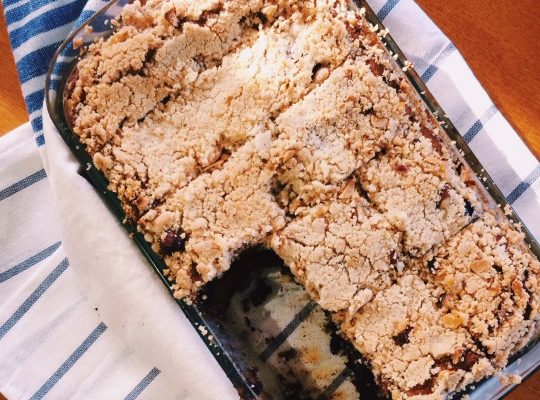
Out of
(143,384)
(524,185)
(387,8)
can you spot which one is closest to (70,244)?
(143,384)

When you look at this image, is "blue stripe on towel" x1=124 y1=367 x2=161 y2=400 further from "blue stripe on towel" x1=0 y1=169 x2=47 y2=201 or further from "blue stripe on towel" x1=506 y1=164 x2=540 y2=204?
"blue stripe on towel" x1=506 y1=164 x2=540 y2=204

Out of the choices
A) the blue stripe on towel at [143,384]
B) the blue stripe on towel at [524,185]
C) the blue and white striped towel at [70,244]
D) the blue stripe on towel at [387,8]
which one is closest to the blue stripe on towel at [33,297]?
the blue and white striped towel at [70,244]

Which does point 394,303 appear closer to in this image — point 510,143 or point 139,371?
point 510,143

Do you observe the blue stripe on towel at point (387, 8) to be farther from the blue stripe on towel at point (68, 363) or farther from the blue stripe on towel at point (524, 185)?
the blue stripe on towel at point (68, 363)

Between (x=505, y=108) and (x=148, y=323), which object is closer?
(x=148, y=323)

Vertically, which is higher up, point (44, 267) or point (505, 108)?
point (44, 267)

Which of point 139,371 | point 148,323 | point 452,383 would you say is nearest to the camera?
point 452,383

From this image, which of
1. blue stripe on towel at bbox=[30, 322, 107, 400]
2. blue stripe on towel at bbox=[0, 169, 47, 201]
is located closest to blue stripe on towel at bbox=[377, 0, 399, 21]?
blue stripe on towel at bbox=[0, 169, 47, 201]

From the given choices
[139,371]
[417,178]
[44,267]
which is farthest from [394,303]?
[44,267]
